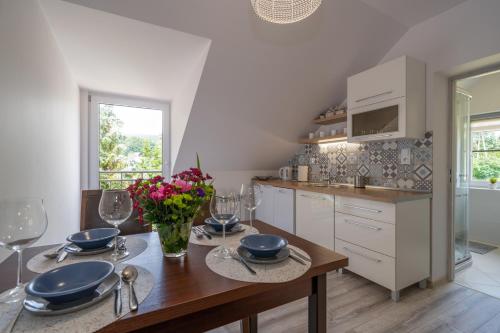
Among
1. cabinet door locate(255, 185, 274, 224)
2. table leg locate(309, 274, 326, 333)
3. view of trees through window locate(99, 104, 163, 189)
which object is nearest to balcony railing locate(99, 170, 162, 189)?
view of trees through window locate(99, 104, 163, 189)

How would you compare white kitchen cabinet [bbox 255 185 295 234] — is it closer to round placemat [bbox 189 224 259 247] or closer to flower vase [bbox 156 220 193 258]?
round placemat [bbox 189 224 259 247]

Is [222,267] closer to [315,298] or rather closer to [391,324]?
[315,298]

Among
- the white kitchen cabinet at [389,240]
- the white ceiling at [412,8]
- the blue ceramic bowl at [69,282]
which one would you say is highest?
the white ceiling at [412,8]

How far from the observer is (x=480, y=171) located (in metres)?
3.46

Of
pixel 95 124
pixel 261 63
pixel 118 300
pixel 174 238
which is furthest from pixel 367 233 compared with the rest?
pixel 95 124

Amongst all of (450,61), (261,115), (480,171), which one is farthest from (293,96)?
(480,171)

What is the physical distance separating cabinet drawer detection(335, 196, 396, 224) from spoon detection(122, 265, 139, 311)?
72.2 inches

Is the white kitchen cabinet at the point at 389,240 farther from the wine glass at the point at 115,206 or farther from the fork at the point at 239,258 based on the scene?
the wine glass at the point at 115,206

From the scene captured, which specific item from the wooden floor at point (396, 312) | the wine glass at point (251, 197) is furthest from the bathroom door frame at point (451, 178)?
the wine glass at point (251, 197)

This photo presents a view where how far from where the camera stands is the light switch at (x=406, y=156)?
2.25 meters

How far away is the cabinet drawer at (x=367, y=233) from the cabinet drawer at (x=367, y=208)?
1.5 inches

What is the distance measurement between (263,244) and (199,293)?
34cm

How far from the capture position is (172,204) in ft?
2.71

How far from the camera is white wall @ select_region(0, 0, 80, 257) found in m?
1.13
